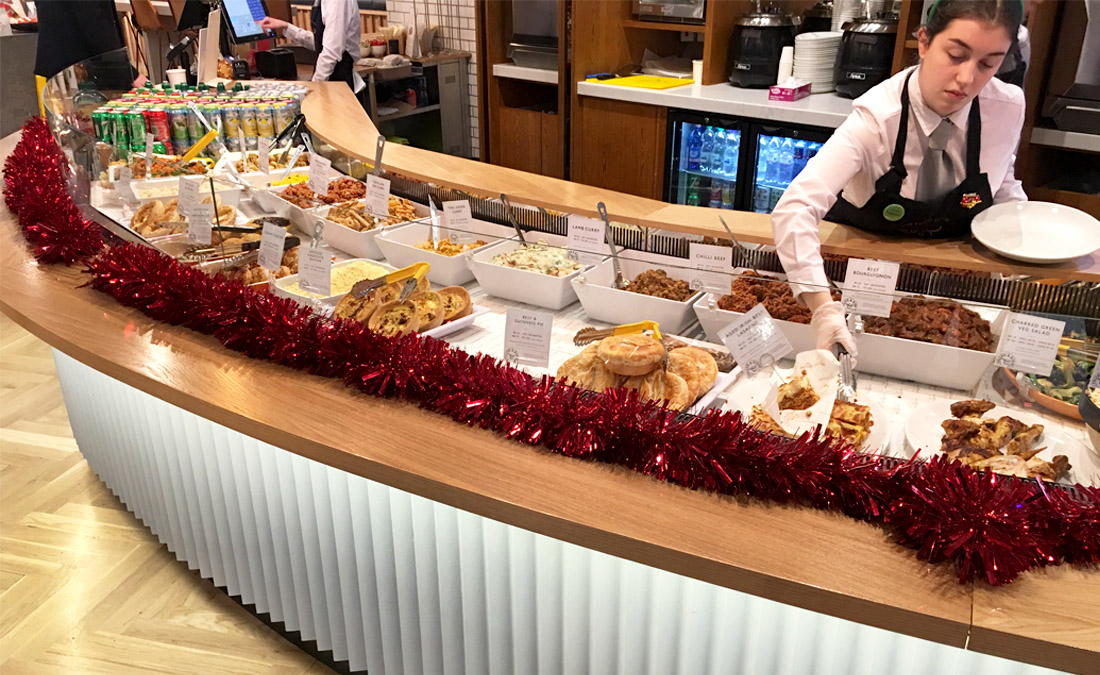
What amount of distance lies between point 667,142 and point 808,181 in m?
2.84

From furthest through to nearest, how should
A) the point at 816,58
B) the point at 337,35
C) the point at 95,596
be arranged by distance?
the point at 337,35, the point at 816,58, the point at 95,596

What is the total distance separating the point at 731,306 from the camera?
1.65 m

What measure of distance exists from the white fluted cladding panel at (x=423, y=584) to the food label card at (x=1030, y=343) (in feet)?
1.60

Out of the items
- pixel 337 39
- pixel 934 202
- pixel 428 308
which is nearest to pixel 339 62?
pixel 337 39

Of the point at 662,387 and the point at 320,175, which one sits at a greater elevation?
the point at 320,175

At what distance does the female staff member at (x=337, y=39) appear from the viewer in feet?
18.0

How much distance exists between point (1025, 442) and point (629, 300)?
80 centimetres

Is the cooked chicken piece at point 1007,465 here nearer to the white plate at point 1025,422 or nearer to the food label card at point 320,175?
the white plate at point 1025,422

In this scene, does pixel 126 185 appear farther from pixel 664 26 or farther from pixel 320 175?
pixel 664 26

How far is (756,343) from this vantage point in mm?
1467

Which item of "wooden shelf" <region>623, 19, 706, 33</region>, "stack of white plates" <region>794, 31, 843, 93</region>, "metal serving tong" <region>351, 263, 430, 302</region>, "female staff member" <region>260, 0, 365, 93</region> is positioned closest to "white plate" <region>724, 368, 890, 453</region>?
"metal serving tong" <region>351, 263, 430, 302</region>

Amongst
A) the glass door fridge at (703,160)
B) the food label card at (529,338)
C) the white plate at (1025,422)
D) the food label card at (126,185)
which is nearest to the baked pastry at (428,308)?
the food label card at (529,338)

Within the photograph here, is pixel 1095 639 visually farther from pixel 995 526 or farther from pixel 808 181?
A: pixel 808 181

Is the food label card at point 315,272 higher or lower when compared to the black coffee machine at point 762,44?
lower
